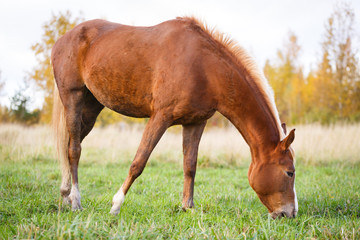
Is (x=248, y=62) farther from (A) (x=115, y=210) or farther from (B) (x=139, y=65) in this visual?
(A) (x=115, y=210)

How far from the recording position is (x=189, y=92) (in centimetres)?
296

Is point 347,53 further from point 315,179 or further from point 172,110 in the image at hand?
point 172,110

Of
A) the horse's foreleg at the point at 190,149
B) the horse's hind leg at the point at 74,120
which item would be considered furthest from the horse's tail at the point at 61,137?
the horse's foreleg at the point at 190,149

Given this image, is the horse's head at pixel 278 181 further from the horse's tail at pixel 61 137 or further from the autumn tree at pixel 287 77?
the autumn tree at pixel 287 77

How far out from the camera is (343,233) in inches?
86.5

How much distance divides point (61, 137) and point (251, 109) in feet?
8.69

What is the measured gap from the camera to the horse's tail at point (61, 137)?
384cm

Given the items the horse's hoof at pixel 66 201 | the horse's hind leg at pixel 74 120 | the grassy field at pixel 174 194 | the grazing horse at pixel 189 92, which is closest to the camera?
the grassy field at pixel 174 194

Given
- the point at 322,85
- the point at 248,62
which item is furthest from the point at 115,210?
the point at 322,85

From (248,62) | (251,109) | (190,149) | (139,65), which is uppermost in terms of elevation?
(248,62)

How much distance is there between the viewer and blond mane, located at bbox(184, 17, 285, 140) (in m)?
3.09

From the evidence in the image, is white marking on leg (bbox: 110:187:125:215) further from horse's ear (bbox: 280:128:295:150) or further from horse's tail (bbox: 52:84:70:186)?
horse's ear (bbox: 280:128:295:150)

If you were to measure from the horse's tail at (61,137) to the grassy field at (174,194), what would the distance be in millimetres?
487

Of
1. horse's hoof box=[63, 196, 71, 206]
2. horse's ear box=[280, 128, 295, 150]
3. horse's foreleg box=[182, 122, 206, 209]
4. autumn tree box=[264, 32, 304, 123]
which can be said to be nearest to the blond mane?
horse's ear box=[280, 128, 295, 150]
